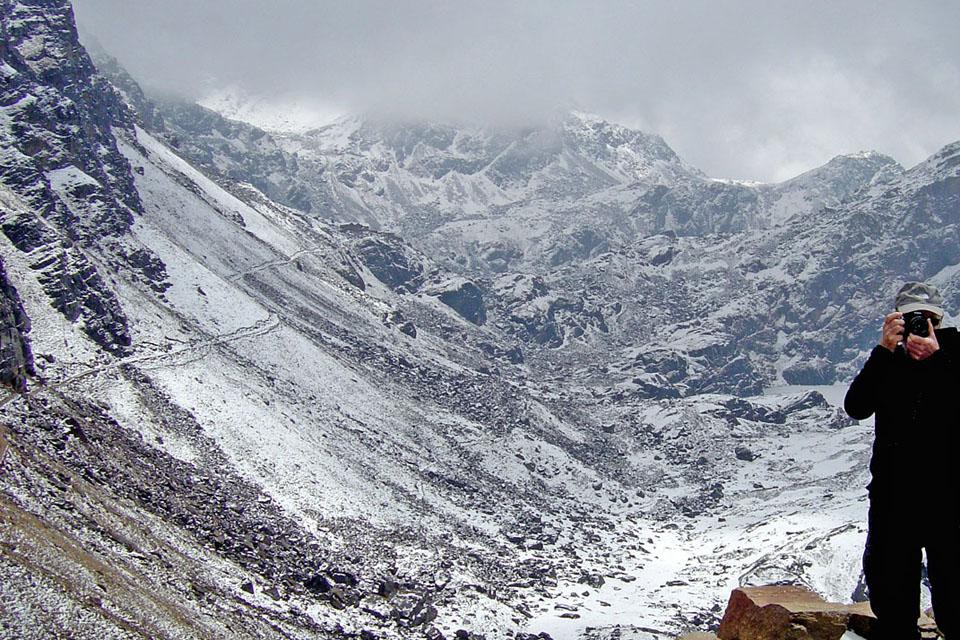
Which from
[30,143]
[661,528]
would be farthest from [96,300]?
[661,528]

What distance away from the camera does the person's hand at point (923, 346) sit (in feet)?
35.1

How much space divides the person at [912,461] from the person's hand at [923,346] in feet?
0.04

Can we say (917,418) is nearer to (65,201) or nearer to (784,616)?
(784,616)

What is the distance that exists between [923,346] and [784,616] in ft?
24.4

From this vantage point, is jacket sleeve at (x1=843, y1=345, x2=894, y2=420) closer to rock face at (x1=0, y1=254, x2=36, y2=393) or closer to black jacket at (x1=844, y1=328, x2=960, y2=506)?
black jacket at (x1=844, y1=328, x2=960, y2=506)

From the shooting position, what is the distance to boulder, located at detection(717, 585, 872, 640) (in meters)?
15.1

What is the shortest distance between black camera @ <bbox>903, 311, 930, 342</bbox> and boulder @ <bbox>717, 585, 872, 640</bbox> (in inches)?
238

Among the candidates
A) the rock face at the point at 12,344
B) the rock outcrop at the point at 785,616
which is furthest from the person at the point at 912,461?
the rock face at the point at 12,344

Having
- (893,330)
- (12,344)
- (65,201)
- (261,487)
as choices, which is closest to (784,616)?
(893,330)

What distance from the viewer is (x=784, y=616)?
51.3 ft

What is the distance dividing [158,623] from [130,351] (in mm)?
84421

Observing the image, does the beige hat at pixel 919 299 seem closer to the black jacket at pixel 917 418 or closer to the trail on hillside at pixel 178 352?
the black jacket at pixel 917 418

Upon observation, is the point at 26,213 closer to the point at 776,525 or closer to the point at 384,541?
the point at 384,541

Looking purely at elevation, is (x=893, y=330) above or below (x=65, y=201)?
above
